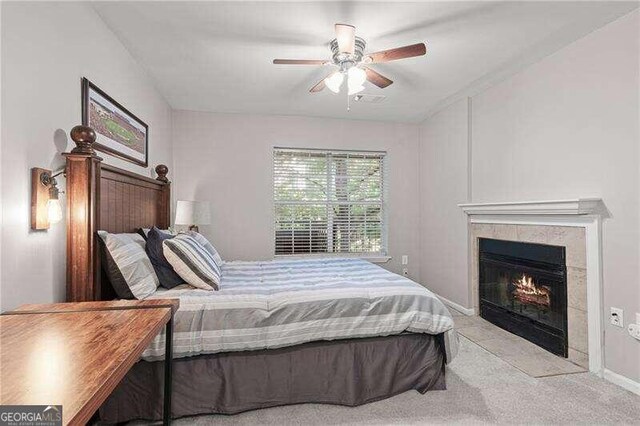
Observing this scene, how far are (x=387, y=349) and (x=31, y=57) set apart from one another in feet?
8.18

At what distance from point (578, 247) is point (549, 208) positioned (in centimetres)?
36

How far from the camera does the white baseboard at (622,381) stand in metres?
2.10

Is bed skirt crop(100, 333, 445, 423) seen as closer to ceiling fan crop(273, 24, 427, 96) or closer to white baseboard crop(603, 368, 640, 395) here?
white baseboard crop(603, 368, 640, 395)

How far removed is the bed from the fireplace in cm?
129

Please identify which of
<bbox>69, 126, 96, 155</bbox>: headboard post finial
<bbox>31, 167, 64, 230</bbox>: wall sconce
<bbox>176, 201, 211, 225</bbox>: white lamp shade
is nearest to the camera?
<bbox>31, 167, 64, 230</bbox>: wall sconce

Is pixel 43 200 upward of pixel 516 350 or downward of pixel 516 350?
upward

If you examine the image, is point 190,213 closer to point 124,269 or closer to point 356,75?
point 124,269

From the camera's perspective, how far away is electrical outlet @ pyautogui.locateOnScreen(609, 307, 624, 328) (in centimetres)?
220

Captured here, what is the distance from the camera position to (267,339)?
188cm

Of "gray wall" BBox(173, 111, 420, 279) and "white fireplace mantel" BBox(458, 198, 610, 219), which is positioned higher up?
Result: "gray wall" BBox(173, 111, 420, 279)

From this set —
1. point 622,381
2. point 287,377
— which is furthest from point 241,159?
point 622,381

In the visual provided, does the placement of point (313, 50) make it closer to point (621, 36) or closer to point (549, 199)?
point (621, 36)

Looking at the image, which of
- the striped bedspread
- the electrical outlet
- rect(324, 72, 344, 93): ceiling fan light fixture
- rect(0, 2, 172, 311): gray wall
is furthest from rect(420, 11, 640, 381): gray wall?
rect(0, 2, 172, 311): gray wall

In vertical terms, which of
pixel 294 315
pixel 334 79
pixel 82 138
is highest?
pixel 334 79
